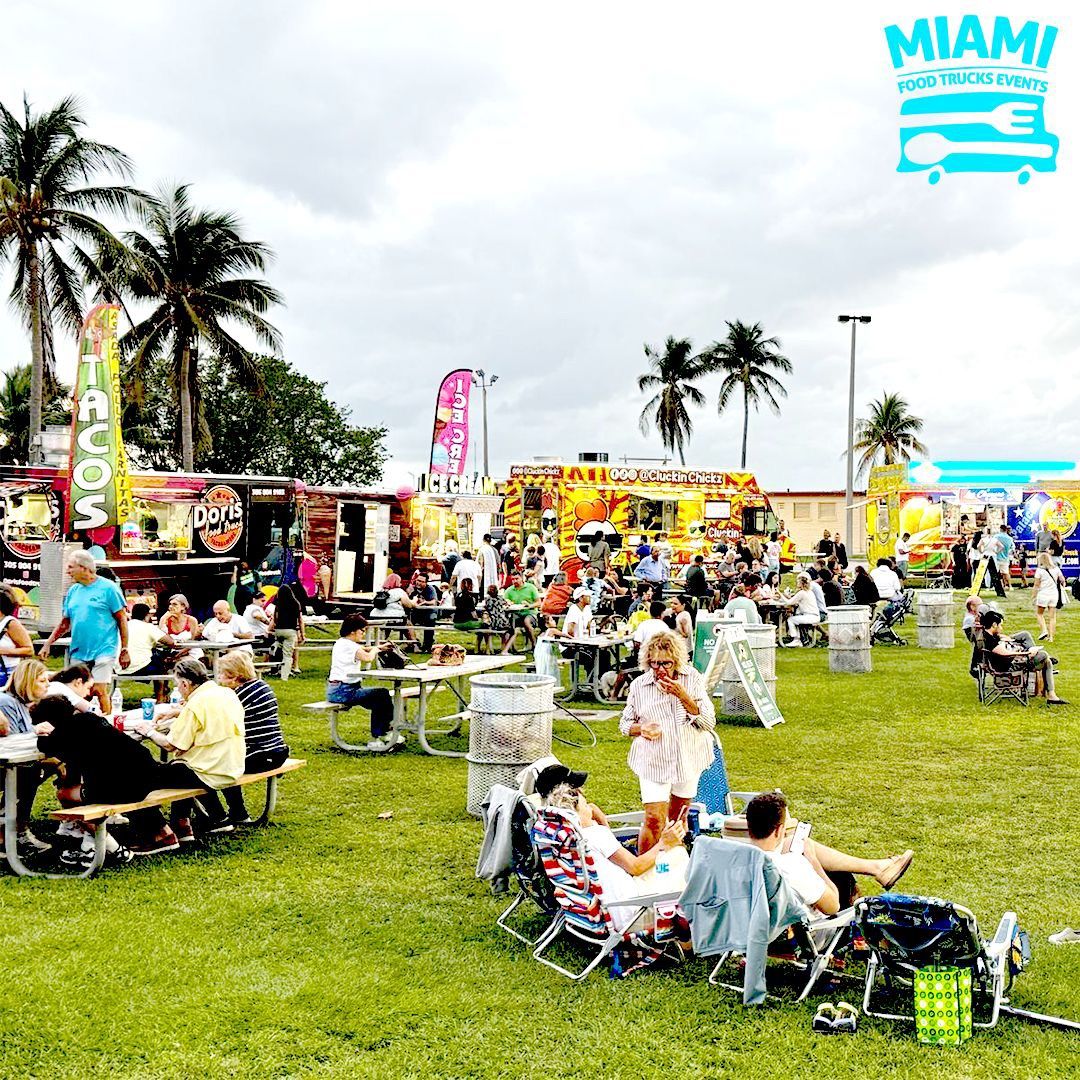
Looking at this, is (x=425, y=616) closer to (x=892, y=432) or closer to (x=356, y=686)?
(x=356, y=686)

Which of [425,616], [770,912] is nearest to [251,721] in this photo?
[770,912]

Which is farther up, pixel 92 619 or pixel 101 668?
pixel 92 619

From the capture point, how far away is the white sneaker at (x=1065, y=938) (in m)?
5.35

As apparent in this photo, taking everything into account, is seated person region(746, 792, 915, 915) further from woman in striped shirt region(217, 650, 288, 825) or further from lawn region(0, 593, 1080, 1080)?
woman in striped shirt region(217, 650, 288, 825)


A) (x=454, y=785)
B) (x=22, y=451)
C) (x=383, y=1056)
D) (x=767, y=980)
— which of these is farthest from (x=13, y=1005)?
(x=22, y=451)

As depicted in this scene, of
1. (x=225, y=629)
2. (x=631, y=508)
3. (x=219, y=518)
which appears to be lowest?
(x=225, y=629)

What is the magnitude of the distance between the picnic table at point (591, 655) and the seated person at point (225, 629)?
3587 millimetres

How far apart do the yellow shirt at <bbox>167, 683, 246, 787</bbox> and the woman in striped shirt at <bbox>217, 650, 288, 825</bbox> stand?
14.9 inches

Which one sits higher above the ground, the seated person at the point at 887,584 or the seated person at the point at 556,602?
the seated person at the point at 887,584

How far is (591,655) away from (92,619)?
243 inches

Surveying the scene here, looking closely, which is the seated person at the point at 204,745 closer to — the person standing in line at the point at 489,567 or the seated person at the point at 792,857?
the seated person at the point at 792,857

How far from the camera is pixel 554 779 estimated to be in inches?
230

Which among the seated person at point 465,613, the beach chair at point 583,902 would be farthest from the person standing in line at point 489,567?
the beach chair at point 583,902

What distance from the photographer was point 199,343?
32938mm
